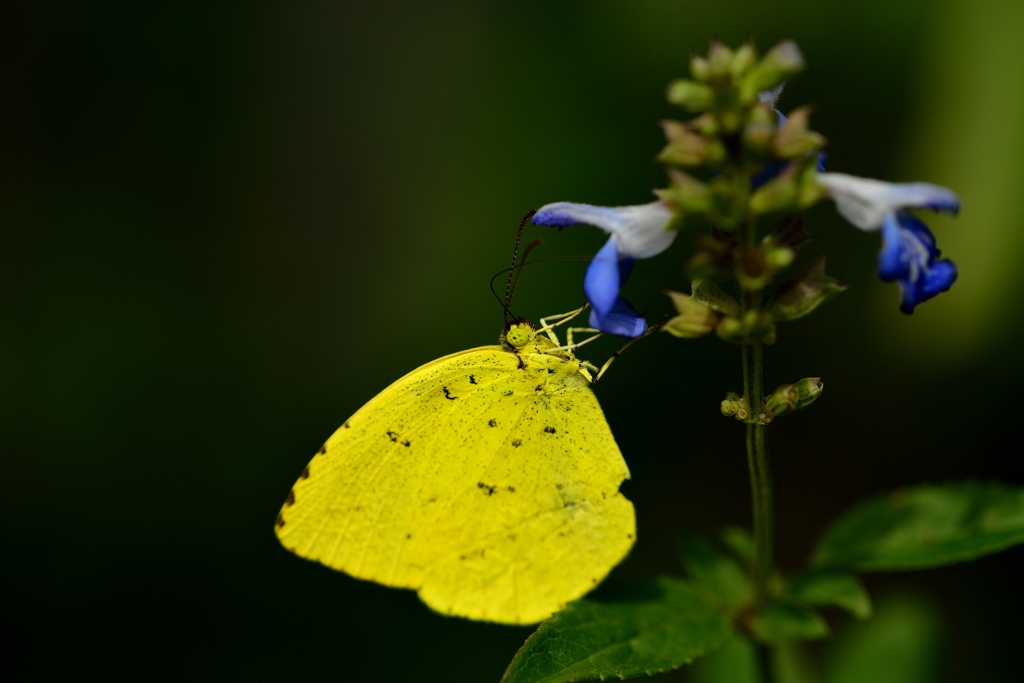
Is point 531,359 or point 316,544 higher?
point 531,359

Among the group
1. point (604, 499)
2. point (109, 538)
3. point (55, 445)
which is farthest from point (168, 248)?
point (604, 499)

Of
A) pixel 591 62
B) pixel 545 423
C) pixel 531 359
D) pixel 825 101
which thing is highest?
pixel 591 62

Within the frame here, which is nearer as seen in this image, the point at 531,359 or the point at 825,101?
the point at 531,359

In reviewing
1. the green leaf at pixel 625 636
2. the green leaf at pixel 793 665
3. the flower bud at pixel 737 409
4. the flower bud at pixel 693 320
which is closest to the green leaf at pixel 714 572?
the green leaf at pixel 625 636

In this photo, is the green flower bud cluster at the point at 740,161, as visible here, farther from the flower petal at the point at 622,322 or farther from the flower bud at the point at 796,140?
the flower petal at the point at 622,322

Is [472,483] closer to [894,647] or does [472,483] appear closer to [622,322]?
[622,322]

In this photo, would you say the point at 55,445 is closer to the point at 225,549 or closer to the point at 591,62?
the point at 225,549

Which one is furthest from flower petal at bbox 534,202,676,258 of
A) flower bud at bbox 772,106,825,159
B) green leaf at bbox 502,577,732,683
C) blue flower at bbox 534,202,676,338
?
green leaf at bbox 502,577,732,683

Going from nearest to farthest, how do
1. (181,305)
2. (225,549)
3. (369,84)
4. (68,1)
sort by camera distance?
(225,549) < (181,305) < (68,1) < (369,84)
